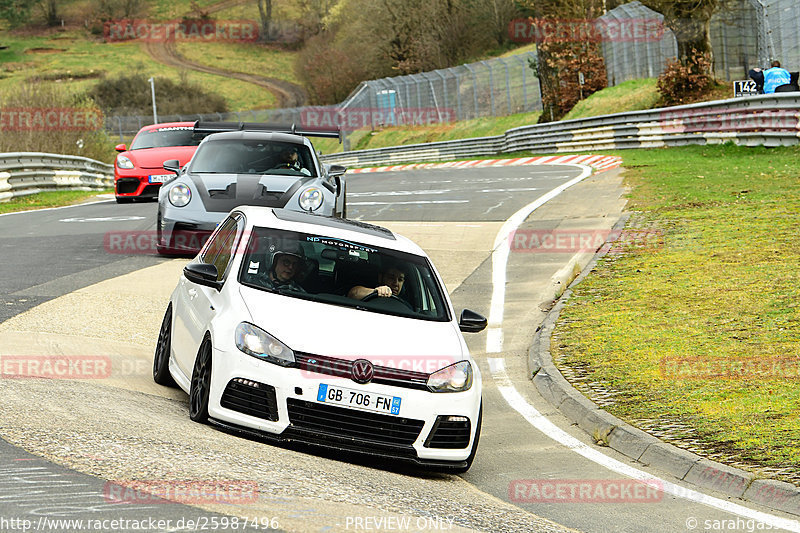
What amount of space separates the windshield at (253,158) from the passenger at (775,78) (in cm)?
1795

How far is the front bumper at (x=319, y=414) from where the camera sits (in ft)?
20.8

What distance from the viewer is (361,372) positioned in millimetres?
6387

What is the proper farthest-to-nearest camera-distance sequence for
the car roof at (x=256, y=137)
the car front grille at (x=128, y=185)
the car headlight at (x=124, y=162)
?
the car front grille at (x=128, y=185)
the car headlight at (x=124, y=162)
the car roof at (x=256, y=137)

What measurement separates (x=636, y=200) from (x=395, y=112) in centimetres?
4850

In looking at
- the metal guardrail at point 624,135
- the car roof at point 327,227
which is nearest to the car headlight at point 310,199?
the car roof at point 327,227

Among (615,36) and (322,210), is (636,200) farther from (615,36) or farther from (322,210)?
(615,36)

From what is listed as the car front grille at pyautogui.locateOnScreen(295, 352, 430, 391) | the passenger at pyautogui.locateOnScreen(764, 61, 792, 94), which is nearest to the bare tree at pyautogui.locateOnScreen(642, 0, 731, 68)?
the passenger at pyautogui.locateOnScreen(764, 61, 792, 94)

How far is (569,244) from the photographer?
16219mm

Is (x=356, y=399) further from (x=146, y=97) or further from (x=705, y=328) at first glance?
(x=146, y=97)

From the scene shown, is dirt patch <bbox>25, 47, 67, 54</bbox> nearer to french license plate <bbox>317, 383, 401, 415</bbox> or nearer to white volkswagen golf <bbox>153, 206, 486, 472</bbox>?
white volkswagen golf <bbox>153, 206, 486, 472</bbox>

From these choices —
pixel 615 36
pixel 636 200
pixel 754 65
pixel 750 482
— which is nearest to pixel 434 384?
pixel 750 482

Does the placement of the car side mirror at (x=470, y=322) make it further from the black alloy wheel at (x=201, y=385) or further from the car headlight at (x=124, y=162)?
the car headlight at (x=124, y=162)

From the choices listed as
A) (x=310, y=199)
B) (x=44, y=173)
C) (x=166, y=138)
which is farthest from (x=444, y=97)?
(x=310, y=199)

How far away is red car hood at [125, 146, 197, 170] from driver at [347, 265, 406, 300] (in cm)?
1468
